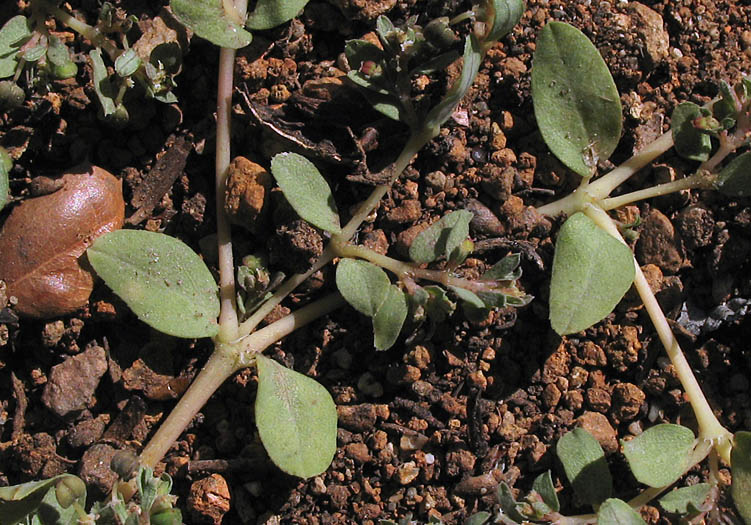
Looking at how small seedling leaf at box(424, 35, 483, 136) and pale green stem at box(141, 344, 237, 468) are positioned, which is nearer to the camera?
small seedling leaf at box(424, 35, 483, 136)

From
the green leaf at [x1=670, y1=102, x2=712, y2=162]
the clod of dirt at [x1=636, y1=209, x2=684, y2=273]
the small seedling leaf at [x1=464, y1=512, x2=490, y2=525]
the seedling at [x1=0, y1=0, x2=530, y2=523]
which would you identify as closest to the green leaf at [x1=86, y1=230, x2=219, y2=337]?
the seedling at [x1=0, y1=0, x2=530, y2=523]

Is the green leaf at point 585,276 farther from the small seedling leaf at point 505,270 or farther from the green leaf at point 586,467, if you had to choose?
the green leaf at point 586,467

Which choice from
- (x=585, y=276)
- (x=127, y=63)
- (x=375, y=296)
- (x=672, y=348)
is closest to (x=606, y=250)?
(x=585, y=276)

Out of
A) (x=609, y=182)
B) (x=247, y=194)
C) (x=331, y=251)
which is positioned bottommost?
(x=331, y=251)

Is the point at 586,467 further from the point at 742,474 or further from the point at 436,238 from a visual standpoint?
the point at 436,238

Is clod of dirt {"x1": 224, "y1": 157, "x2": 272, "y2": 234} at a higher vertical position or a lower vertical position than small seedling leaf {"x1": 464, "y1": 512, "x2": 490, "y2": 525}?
higher

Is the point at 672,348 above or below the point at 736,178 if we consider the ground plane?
below

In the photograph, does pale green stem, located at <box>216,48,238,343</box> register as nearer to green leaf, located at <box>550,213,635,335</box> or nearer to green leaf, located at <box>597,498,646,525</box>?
green leaf, located at <box>550,213,635,335</box>
